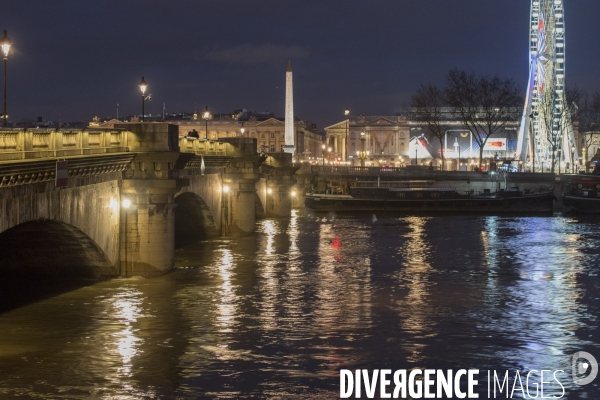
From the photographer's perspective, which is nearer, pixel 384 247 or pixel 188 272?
pixel 188 272

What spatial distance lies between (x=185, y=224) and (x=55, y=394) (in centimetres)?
3804

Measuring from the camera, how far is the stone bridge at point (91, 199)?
29062 millimetres

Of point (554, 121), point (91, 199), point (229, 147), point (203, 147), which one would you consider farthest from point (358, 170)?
point (91, 199)

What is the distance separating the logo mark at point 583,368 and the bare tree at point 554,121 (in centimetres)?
9362

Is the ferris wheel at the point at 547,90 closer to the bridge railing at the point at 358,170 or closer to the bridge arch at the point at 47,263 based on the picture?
the bridge railing at the point at 358,170

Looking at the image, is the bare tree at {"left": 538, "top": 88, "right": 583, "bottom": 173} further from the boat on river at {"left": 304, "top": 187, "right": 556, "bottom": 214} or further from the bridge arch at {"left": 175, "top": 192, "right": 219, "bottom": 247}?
the bridge arch at {"left": 175, "top": 192, "right": 219, "bottom": 247}

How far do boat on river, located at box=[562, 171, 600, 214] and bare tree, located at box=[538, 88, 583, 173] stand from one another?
61.7 feet

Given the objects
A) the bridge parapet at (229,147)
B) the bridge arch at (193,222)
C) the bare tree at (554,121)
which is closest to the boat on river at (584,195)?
the bare tree at (554,121)

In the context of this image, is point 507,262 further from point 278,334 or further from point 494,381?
point 494,381

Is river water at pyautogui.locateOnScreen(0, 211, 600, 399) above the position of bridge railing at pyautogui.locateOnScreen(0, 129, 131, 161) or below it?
below

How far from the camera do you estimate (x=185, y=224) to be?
60.6 metres

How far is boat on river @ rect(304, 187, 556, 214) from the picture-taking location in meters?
98.5

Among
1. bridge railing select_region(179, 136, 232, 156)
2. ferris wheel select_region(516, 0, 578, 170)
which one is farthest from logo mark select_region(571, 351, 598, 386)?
ferris wheel select_region(516, 0, 578, 170)

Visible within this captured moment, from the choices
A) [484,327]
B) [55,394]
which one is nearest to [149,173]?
[484,327]
